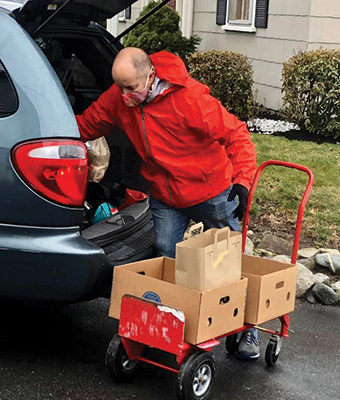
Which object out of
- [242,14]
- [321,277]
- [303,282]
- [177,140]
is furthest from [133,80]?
[242,14]

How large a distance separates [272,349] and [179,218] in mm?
839

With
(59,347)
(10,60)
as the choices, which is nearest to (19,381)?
(59,347)

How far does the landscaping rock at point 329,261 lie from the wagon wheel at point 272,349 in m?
1.67

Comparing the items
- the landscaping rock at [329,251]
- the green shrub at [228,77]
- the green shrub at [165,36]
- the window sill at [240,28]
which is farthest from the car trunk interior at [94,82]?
the green shrub at [165,36]

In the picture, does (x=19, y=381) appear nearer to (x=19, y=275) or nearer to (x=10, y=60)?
(x=19, y=275)

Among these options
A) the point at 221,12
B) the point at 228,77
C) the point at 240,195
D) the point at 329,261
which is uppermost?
the point at 221,12

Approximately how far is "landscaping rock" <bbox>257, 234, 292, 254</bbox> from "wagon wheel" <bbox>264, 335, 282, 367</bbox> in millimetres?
1918

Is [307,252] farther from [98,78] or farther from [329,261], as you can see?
[98,78]

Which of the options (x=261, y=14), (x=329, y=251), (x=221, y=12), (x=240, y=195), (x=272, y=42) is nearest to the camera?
(x=240, y=195)

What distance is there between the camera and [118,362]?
158 inches

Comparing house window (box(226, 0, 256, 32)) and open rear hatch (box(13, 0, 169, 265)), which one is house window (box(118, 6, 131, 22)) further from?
open rear hatch (box(13, 0, 169, 265))

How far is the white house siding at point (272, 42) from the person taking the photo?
11.3 m

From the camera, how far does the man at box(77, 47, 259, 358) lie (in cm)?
407

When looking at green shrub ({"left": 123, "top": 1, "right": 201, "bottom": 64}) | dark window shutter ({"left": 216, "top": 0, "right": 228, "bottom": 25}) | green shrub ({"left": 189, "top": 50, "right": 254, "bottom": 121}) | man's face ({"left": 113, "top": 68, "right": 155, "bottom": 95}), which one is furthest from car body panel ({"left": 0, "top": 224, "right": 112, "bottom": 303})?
dark window shutter ({"left": 216, "top": 0, "right": 228, "bottom": 25})
